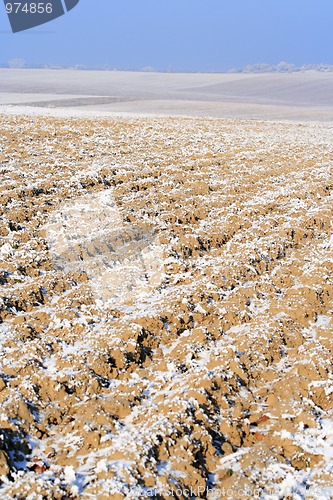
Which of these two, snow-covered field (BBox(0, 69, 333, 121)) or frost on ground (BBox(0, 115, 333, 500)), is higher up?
snow-covered field (BBox(0, 69, 333, 121))

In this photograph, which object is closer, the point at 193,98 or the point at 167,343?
the point at 167,343

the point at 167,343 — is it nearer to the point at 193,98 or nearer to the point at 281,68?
the point at 193,98

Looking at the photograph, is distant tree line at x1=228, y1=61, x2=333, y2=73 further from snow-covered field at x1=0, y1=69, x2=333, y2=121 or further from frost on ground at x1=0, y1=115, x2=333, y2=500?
frost on ground at x1=0, y1=115, x2=333, y2=500

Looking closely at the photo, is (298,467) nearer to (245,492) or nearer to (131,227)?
(245,492)

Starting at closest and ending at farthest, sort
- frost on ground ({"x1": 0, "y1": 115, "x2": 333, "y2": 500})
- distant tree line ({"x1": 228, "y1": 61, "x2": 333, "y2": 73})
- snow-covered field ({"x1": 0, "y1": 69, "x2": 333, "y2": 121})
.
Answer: frost on ground ({"x1": 0, "y1": 115, "x2": 333, "y2": 500}) < snow-covered field ({"x1": 0, "y1": 69, "x2": 333, "y2": 121}) < distant tree line ({"x1": 228, "y1": 61, "x2": 333, "y2": 73})

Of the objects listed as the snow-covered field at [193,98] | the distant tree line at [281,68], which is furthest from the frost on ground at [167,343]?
the distant tree line at [281,68]

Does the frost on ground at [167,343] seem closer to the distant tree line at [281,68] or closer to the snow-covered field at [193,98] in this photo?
the snow-covered field at [193,98]

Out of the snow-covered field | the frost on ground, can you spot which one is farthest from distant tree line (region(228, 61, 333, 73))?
the frost on ground

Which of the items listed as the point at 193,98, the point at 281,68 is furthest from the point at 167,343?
the point at 281,68
